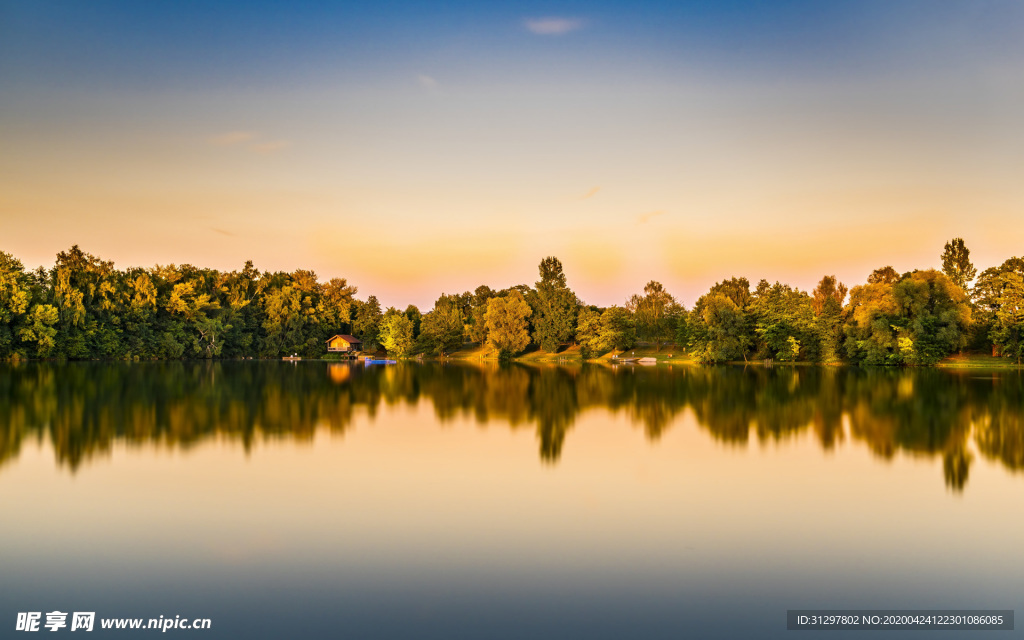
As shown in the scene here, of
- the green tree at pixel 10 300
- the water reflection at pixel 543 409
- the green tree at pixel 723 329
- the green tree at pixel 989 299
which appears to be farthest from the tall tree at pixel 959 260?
the green tree at pixel 10 300

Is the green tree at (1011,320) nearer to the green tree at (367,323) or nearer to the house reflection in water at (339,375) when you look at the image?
the house reflection in water at (339,375)

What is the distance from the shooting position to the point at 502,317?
8462 centimetres

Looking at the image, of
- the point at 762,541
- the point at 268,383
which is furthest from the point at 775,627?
the point at 268,383

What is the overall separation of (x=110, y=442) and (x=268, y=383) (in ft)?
71.5

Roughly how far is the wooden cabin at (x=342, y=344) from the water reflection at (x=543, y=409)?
170 ft

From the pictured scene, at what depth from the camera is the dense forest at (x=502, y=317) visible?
60.4 metres

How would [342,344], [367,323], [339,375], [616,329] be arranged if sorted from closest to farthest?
1. [339,375]
2. [616,329]
3. [342,344]
4. [367,323]

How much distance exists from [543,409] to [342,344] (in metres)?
70.2

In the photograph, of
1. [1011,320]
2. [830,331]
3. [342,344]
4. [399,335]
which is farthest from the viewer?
[342,344]

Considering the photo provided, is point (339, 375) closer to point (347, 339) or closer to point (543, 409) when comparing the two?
point (543, 409)

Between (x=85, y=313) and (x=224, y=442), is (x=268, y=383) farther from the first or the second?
(x=85, y=313)

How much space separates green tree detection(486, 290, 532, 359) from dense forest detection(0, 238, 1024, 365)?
0.49 ft

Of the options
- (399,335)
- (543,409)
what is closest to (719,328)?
(399,335)

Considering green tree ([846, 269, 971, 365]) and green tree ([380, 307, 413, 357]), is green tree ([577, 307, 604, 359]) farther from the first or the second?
green tree ([846, 269, 971, 365])
